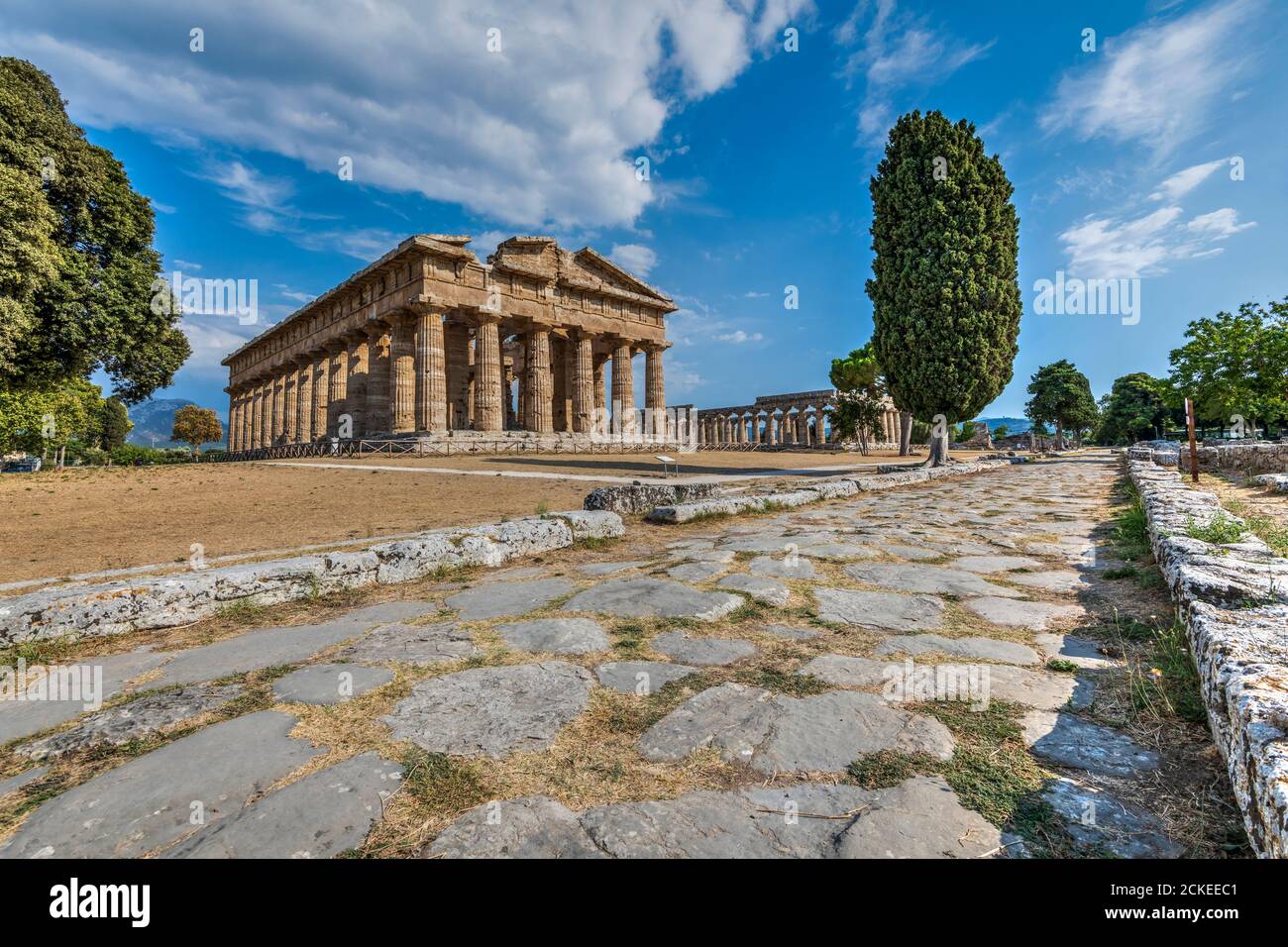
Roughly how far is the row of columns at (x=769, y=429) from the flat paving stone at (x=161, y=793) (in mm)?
45694

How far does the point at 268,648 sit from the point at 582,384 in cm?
2931

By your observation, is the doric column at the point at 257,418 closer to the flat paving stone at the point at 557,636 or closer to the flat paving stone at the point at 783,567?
the flat paving stone at the point at 783,567

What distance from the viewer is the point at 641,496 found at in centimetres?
750

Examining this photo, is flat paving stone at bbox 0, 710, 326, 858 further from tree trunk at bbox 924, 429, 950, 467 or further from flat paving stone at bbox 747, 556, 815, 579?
tree trunk at bbox 924, 429, 950, 467

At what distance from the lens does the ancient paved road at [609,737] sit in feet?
4.27

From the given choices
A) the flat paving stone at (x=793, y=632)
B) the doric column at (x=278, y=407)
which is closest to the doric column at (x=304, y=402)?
the doric column at (x=278, y=407)

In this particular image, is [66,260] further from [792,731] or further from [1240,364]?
[1240,364]

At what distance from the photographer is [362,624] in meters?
3.10

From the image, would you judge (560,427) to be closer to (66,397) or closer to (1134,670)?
(66,397)

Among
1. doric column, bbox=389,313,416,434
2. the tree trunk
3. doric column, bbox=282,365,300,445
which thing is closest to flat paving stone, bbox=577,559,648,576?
the tree trunk

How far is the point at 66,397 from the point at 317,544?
44.2m

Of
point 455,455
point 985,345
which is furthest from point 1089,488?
point 455,455
